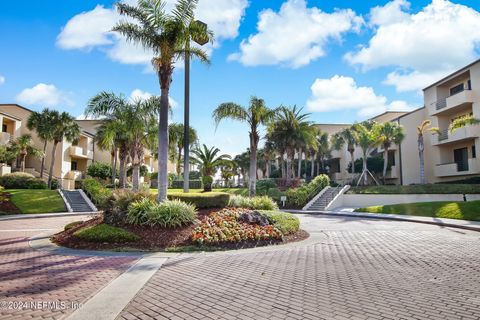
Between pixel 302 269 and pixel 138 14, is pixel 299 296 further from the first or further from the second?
pixel 138 14

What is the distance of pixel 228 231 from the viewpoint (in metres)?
10.6

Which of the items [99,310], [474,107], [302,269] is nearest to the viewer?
[99,310]

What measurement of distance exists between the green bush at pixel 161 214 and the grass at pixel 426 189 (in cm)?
2216

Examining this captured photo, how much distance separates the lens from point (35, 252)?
932cm

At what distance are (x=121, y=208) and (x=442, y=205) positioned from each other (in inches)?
776

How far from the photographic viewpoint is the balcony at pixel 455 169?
28731mm

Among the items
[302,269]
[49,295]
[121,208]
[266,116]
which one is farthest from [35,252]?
[266,116]

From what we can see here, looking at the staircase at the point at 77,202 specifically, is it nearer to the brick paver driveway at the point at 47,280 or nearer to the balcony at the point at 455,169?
the brick paver driveway at the point at 47,280

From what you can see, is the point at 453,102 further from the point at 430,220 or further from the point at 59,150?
the point at 59,150

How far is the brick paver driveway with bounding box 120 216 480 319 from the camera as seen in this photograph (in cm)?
477


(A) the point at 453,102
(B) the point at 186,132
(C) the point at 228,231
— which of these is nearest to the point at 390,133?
(A) the point at 453,102

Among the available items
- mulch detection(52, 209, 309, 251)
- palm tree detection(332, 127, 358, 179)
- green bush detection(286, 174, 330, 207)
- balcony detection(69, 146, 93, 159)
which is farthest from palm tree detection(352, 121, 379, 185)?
balcony detection(69, 146, 93, 159)

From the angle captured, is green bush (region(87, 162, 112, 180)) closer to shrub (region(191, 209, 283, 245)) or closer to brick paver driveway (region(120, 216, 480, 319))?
shrub (region(191, 209, 283, 245))

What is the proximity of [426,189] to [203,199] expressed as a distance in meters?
20.9
